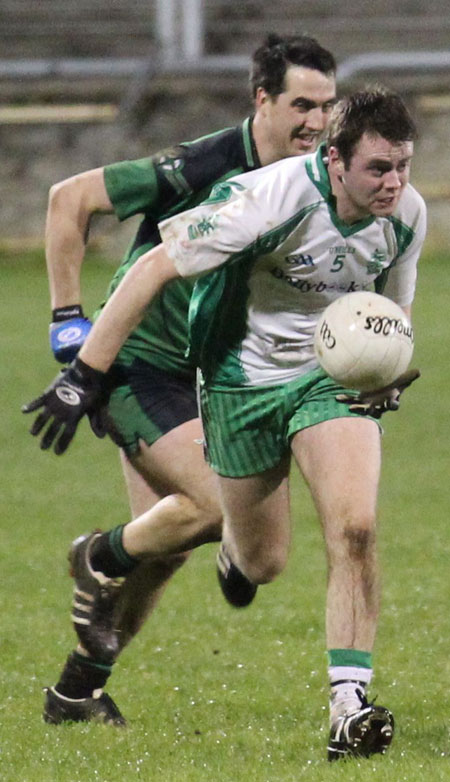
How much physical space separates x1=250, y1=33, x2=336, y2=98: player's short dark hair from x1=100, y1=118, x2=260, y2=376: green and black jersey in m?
0.19

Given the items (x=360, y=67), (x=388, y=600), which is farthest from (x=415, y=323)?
(x=388, y=600)

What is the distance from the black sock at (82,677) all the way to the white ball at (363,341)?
4.82 feet

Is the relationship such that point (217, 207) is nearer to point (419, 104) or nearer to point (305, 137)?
point (305, 137)

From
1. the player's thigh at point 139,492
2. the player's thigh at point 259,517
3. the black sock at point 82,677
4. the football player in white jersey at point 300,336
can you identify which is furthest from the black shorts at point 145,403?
the black sock at point 82,677

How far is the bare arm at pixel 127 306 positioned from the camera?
4.93 m

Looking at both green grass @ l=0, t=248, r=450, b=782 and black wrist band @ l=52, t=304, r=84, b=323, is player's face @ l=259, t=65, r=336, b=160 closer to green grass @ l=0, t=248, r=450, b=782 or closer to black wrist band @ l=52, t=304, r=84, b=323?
black wrist band @ l=52, t=304, r=84, b=323

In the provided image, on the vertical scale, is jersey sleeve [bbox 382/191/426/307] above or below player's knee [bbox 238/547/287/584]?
above

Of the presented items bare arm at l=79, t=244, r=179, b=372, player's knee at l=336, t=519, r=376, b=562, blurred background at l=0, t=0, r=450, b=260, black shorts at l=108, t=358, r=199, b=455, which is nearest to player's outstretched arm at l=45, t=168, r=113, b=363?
black shorts at l=108, t=358, r=199, b=455

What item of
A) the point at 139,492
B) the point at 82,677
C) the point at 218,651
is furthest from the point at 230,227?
the point at 218,651

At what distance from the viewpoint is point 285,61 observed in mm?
6066

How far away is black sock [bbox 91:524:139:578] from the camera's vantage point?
18.3ft

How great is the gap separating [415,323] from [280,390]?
1154 cm

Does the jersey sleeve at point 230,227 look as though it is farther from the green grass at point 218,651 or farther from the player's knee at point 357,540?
the green grass at point 218,651

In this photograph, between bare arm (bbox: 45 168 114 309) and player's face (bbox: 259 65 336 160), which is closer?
player's face (bbox: 259 65 336 160)
